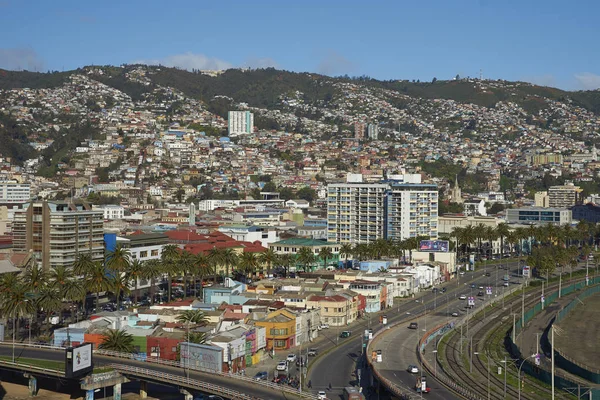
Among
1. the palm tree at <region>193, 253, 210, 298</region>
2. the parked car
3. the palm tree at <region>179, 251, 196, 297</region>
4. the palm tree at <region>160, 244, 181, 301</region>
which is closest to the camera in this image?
the parked car

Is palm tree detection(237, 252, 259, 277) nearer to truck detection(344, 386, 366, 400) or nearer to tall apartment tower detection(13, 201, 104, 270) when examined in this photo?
tall apartment tower detection(13, 201, 104, 270)

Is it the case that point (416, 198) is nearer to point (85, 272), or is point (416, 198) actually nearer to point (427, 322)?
point (427, 322)

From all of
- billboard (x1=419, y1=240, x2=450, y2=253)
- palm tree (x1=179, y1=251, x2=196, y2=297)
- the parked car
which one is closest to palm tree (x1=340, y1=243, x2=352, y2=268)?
billboard (x1=419, y1=240, x2=450, y2=253)

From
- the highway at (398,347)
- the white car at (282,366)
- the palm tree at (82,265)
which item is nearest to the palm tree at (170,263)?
the palm tree at (82,265)

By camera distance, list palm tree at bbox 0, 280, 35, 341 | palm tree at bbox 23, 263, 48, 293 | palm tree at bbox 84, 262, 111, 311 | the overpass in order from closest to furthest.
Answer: the overpass
palm tree at bbox 0, 280, 35, 341
palm tree at bbox 23, 263, 48, 293
palm tree at bbox 84, 262, 111, 311

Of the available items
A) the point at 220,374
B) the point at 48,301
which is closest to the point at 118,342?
the point at 220,374

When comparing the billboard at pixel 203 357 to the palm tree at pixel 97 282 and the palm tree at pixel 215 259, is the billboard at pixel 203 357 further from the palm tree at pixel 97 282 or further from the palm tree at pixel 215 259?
the palm tree at pixel 215 259

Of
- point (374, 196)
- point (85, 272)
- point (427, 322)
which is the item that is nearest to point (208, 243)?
point (374, 196)
